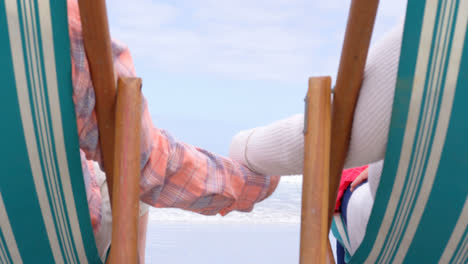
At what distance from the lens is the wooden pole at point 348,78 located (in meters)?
0.57

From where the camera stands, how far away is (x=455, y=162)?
569mm

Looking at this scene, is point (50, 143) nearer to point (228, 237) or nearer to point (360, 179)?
point (360, 179)

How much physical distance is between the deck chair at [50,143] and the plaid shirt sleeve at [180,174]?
60 mm

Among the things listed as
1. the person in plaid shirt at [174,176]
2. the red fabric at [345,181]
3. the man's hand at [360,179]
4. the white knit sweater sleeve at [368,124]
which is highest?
the white knit sweater sleeve at [368,124]

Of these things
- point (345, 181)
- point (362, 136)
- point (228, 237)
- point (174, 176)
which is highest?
point (362, 136)

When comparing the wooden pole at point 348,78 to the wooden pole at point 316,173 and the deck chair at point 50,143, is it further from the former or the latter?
the deck chair at point 50,143

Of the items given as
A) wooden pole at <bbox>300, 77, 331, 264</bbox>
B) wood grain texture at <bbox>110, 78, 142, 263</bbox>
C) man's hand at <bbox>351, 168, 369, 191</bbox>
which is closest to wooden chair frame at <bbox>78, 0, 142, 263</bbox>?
wood grain texture at <bbox>110, 78, 142, 263</bbox>

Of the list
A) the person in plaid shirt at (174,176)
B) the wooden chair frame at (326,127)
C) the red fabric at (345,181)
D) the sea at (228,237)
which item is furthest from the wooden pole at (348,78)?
the sea at (228,237)

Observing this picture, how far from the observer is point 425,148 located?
0.57 meters

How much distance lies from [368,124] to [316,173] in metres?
0.09

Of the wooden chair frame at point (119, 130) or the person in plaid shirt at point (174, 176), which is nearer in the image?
the wooden chair frame at point (119, 130)

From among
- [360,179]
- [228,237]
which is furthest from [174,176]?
[228,237]

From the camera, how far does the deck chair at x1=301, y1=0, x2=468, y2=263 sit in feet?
1.74

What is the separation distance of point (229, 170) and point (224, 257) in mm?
1364
